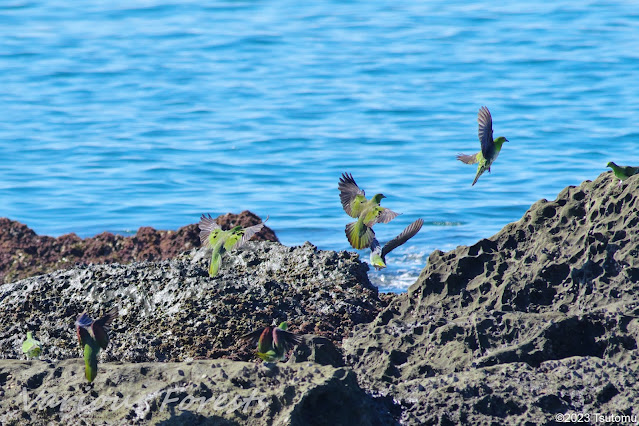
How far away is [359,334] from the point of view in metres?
4.88

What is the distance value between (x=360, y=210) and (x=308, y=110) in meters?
11.5

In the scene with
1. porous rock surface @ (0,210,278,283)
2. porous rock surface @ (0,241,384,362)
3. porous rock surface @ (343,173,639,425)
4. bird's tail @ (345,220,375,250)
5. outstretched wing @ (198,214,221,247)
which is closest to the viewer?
porous rock surface @ (343,173,639,425)

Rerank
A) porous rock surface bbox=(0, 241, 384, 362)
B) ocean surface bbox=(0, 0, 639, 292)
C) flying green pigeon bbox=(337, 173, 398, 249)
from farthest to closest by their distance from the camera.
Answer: ocean surface bbox=(0, 0, 639, 292)
flying green pigeon bbox=(337, 173, 398, 249)
porous rock surface bbox=(0, 241, 384, 362)

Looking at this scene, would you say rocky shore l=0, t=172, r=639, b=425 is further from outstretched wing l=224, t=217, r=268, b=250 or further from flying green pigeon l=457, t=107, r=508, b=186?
flying green pigeon l=457, t=107, r=508, b=186

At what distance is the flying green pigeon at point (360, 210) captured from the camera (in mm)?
4938

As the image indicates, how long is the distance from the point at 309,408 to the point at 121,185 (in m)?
9.62

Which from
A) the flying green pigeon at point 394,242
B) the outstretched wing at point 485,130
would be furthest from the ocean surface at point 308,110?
the outstretched wing at point 485,130

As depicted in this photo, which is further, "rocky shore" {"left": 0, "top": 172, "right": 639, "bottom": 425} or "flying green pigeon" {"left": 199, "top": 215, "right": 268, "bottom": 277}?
"flying green pigeon" {"left": 199, "top": 215, "right": 268, "bottom": 277}

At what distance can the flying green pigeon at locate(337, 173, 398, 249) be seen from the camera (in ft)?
16.2

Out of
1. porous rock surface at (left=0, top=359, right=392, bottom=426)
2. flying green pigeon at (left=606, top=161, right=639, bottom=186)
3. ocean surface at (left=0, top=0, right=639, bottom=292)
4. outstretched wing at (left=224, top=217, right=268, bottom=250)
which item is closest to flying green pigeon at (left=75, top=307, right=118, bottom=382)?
porous rock surface at (left=0, top=359, right=392, bottom=426)

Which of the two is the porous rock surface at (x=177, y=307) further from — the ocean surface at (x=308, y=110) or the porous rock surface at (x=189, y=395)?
the ocean surface at (x=308, y=110)

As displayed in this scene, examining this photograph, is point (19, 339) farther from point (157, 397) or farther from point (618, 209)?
point (618, 209)

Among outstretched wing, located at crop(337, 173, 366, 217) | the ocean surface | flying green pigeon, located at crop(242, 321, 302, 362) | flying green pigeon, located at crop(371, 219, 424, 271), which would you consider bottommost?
flying green pigeon, located at crop(242, 321, 302, 362)

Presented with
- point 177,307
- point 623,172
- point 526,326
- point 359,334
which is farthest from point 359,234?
point 623,172
